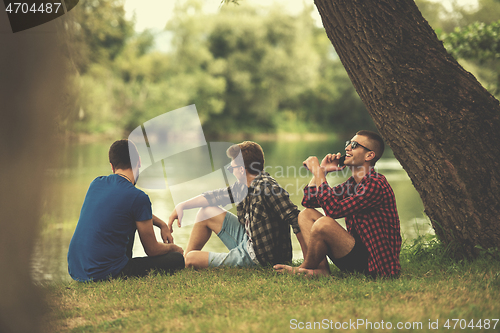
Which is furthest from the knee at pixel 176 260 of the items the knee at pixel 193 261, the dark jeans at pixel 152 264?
the knee at pixel 193 261

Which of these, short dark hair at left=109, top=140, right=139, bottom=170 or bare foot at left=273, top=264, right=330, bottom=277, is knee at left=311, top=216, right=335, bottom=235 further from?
short dark hair at left=109, top=140, right=139, bottom=170

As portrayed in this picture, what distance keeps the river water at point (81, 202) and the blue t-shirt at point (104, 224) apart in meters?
0.24

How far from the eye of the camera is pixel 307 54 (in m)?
35.6

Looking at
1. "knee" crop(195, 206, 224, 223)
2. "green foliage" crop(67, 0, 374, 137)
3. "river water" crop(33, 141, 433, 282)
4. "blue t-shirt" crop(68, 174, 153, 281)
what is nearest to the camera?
"river water" crop(33, 141, 433, 282)

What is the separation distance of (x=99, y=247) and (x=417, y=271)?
9.11 ft

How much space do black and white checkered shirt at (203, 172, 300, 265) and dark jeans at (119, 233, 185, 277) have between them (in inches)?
28.2

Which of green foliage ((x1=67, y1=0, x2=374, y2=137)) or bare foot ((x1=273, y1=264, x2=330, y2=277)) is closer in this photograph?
bare foot ((x1=273, y1=264, x2=330, y2=277))

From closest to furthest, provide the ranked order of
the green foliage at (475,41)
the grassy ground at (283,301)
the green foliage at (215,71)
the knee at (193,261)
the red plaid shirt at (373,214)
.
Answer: the grassy ground at (283,301) < the red plaid shirt at (373,214) < the knee at (193,261) < the green foliage at (475,41) < the green foliage at (215,71)

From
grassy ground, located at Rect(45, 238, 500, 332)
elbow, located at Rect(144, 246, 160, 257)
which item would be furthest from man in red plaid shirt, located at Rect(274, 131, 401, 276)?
elbow, located at Rect(144, 246, 160, 257)

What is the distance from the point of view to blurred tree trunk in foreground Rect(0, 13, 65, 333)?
1743 millimetres

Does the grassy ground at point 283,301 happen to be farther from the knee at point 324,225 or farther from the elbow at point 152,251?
the knee at point 324,225

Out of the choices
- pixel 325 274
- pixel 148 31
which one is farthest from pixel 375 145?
pixel 148 31

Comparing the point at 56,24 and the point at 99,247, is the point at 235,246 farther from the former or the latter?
the point at 56,24

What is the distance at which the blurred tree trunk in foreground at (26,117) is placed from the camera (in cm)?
174
